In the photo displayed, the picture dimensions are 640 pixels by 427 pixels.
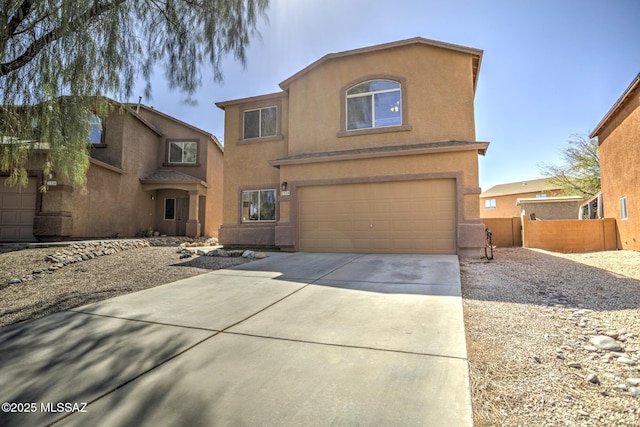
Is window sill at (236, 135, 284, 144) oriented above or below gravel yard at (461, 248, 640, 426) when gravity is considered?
above

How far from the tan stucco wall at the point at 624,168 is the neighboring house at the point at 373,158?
18.1 feet

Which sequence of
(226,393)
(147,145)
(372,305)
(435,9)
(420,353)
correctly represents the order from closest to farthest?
(226,393) < (420,353) < (372,305) < (435,9) < (147,145)

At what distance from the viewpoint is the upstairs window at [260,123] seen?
12883 mm

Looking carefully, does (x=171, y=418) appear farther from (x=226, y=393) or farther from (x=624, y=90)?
(x=624, y=90)

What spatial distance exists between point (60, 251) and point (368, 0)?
37.7ft

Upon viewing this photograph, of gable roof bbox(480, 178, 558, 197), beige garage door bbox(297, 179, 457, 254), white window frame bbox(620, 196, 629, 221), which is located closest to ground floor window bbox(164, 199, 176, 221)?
beige garage door bbox(297, 179, 457, 254)

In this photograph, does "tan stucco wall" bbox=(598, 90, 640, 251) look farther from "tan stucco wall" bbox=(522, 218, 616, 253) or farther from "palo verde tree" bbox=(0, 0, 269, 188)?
"palo verde tree" bbox=(0, 0, 269, 188)

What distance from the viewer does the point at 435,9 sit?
8742 millimetres

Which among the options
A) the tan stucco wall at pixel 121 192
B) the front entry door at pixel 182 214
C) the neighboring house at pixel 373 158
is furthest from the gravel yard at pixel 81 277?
the front entry door at pixel 182 214

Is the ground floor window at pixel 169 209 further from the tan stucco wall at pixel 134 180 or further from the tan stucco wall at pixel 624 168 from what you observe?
the tan stucco wall at pixel 624 168

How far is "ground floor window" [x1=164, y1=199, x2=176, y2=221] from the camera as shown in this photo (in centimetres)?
1934

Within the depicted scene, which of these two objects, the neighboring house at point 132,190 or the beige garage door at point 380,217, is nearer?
the beige garage door at point 380,217

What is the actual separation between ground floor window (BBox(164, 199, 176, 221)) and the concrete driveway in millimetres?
15174

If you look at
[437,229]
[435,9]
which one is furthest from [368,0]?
[437,229]
